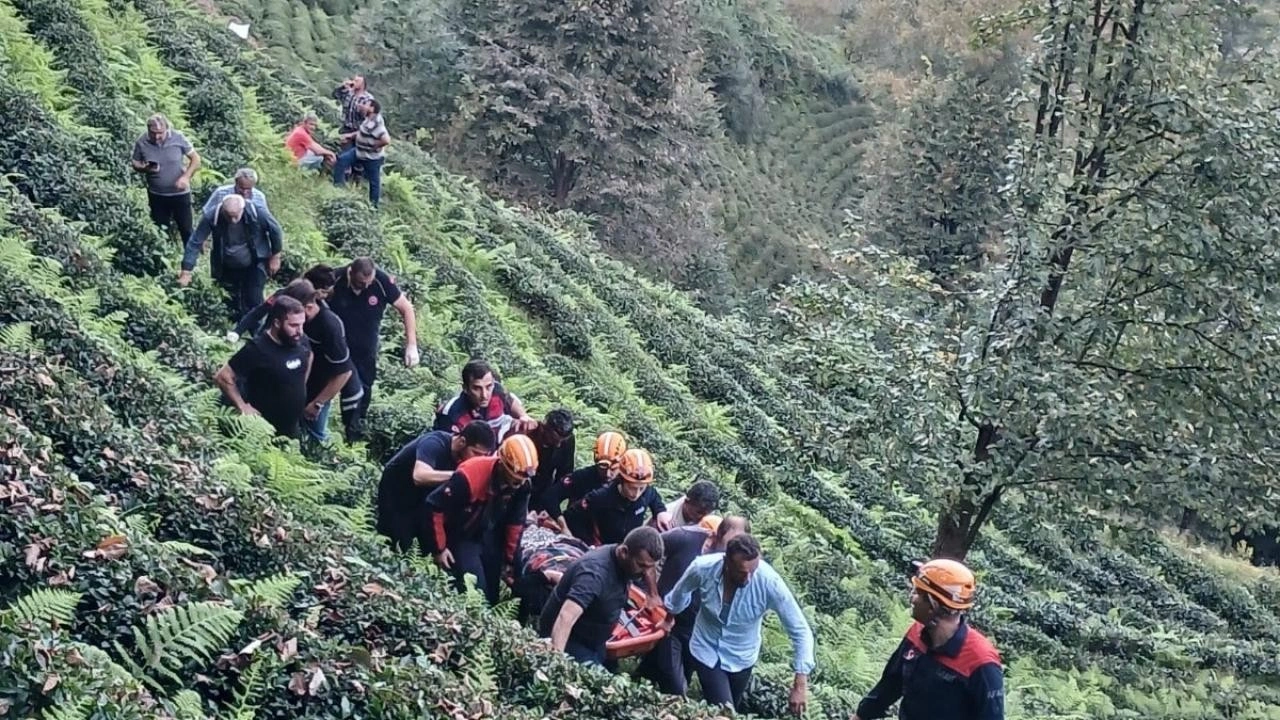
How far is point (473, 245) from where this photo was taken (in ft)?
70.0

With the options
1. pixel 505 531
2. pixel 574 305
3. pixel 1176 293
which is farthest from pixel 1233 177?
pixel 574 305

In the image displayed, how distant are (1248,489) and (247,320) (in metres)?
9.18

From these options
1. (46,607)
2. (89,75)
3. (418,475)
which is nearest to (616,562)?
(418,475)

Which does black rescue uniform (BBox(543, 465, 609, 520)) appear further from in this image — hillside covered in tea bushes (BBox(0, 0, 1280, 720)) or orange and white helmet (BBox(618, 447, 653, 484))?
hillside covered in tea bushes (BBox(0, 0, 1280, 720))

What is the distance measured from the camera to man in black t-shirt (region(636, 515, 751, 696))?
336 inches

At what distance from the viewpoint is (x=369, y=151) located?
19219mm

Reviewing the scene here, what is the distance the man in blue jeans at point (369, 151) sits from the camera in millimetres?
18703

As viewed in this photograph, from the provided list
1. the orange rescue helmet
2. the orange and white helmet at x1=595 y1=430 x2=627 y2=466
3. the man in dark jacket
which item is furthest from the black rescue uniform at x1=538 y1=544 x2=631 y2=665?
the man in dark jacket

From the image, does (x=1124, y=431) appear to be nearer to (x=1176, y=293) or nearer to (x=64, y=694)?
(x=1176, y=293)

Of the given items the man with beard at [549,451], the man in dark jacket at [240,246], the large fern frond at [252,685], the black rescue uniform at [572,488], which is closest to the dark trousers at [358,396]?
the man in dark jacket at [240,246]

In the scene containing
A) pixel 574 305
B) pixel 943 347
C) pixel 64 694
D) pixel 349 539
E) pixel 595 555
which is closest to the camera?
pixel 64 694

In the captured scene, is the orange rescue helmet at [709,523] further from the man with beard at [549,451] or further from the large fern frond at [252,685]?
the large fern frond at [252,685]

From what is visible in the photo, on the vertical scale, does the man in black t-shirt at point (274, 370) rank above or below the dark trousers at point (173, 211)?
above

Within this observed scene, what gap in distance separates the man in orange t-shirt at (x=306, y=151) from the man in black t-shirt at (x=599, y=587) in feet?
43.3
